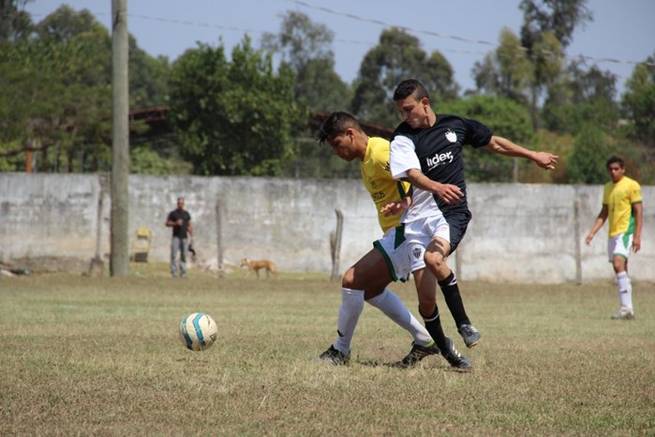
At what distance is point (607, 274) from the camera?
2828cm

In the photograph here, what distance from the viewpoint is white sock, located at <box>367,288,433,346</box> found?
Answer: 9.00 m

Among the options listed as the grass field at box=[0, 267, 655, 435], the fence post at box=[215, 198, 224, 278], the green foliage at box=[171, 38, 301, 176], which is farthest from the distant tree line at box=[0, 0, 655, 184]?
the grass field at box=[0, 267, 655, 435]

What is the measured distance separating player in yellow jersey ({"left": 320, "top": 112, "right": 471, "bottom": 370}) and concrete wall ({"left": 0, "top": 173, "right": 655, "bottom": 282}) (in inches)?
759

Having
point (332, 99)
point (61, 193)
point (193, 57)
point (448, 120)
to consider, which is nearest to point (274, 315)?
point (448, 120)

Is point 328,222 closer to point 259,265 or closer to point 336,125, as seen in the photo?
point 259,265

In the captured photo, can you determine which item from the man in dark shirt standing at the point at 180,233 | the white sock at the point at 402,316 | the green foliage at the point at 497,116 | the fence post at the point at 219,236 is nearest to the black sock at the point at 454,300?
the white sock at the point at 402,316

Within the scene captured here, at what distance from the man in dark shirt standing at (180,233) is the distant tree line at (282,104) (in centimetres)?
996

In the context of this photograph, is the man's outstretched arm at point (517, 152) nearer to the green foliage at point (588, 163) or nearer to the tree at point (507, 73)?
the green foliage at point (588, 163)

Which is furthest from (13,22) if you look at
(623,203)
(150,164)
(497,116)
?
(623,203)

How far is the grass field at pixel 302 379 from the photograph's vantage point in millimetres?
6062

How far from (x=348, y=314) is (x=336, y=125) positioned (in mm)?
1449

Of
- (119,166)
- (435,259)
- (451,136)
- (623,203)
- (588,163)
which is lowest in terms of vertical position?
(435,259)

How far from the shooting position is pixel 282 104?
46062 millimetres

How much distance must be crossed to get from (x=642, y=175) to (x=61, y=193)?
20.4 m
